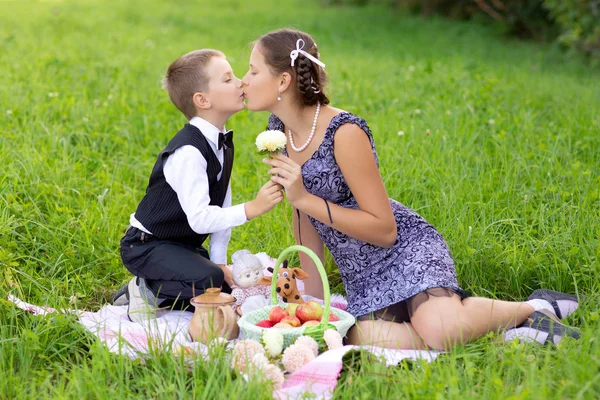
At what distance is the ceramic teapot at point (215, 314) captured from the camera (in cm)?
301

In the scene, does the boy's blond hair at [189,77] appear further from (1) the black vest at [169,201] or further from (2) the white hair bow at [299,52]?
(2) the white hair bow at [299,52]

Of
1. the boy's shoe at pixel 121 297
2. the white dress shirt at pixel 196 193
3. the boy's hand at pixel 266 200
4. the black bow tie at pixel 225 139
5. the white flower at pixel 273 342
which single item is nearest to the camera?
the white flower at pixel 273 342

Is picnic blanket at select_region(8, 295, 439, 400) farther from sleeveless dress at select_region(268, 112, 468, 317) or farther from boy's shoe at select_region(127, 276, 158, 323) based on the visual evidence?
sleeveless dress at select_region(268, 112, 468, 317)

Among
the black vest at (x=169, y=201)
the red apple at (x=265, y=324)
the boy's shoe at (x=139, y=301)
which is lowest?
the boy's shoe at (x=139, y=301)

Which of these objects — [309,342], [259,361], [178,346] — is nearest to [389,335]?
[309,342]

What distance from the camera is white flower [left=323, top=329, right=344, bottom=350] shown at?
277 cm

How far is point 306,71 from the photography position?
10.5 ft

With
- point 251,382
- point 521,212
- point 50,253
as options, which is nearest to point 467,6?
point 521,212

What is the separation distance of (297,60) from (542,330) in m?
1.55

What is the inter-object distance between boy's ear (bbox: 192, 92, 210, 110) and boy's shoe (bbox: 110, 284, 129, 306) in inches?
37.9

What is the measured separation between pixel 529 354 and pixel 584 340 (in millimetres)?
203

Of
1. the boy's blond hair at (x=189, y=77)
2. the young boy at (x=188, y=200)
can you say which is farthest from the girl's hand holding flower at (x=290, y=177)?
the boy's blond hair at (x=189, y=77)

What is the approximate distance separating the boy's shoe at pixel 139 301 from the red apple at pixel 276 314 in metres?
0.60

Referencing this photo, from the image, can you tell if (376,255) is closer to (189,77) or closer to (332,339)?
(332,339)
